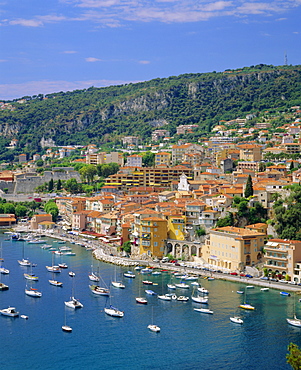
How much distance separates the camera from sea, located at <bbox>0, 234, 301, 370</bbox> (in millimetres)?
26953

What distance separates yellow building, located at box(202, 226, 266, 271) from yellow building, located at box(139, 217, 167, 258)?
4152 millimetres

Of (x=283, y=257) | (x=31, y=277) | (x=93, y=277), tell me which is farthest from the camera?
(x=31, y=277)

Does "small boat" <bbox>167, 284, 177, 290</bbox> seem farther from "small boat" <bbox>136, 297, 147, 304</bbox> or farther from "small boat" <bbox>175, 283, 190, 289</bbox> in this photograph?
"small boat" <bbox>136, 297, 147, 304</bbox>

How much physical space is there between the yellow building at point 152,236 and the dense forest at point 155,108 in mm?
59613

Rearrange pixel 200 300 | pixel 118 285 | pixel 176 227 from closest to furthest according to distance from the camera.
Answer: pixel 200 300
pixel 118 285
pixel 176 227

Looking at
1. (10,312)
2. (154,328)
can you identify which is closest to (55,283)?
(10,312)

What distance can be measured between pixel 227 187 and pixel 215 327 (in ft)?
77.1

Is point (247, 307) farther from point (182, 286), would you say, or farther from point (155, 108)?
point (155, 108)

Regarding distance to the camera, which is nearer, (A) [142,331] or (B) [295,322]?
(A) [142,331]

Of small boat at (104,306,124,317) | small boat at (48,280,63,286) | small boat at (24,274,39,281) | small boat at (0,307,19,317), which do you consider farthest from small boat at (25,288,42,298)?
small boat at (104,306,124,317)

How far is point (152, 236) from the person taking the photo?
45.2m

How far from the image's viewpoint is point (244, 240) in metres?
40.2

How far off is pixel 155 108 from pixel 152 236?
A: 8832 cm

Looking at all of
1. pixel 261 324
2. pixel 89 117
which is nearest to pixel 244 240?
pixel 261 324
